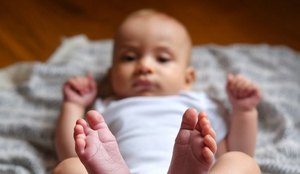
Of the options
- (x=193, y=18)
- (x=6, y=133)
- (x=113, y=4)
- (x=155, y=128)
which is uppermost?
(x=113, y=4)

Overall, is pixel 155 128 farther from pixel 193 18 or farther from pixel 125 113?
pixel 193 18

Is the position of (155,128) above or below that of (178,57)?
below

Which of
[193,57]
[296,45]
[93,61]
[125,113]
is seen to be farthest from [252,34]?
[125,113]

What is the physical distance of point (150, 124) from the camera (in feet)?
3.64

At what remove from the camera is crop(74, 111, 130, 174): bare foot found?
823 millimetres

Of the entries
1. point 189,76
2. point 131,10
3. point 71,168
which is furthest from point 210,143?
point 131,10

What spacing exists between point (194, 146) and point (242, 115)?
368 mm

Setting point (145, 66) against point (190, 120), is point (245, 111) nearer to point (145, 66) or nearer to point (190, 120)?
A: point (145, 66)

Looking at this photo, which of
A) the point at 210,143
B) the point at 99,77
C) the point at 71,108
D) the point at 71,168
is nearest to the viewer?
the point at 210,143

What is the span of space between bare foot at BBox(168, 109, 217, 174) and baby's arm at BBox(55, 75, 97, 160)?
0.35m

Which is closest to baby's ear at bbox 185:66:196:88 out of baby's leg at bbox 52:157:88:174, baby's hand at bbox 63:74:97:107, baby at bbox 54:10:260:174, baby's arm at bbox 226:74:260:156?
baby at bbox 54:10:260:174

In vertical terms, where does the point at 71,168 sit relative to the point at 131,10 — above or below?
below

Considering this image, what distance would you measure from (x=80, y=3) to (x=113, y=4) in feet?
0.36

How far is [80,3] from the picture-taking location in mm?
1674
